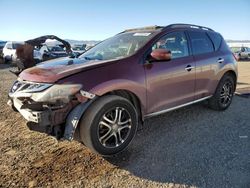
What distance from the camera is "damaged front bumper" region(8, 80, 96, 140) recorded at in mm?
3127

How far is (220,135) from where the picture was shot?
14.4 ft

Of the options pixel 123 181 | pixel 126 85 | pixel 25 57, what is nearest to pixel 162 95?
pixel 126 85

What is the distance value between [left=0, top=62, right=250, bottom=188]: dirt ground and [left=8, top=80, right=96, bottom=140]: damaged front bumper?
0.50 metres

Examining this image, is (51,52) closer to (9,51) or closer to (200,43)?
(9,51)

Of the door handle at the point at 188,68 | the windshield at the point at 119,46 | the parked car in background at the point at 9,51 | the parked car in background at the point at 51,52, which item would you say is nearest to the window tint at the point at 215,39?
the door handle at the point at 188,68

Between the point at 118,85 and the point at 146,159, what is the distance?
3.50ft

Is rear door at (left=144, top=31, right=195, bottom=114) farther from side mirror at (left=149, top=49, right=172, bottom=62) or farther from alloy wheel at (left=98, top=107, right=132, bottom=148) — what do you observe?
alloy wheel at (left=98, top=107, right=132, bottom=148)

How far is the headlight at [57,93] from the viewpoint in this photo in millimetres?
3152

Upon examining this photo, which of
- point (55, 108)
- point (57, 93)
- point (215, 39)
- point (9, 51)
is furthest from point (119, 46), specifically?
point (9, 51)

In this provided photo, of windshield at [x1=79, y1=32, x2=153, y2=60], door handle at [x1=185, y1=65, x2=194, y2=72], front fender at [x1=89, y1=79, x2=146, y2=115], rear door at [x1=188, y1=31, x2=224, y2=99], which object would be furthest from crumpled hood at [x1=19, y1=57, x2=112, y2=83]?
rear door at [x1=188, y1=31, x2=224, y2=99]

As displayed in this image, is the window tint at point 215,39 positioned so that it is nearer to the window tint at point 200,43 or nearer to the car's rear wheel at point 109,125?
the window tint at point 200,43

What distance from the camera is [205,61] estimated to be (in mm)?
4988

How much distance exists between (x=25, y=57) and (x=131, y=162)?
5.62 meters

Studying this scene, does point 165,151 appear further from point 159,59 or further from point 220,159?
point 159,59
